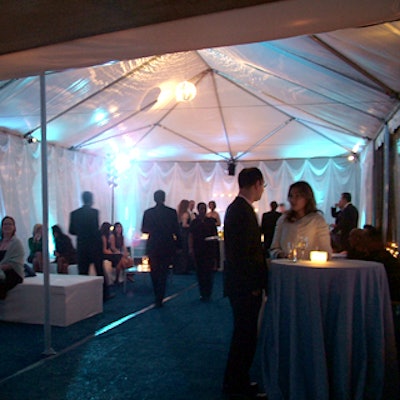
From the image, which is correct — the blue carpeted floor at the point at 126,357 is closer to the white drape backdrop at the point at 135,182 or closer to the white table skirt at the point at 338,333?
the white table skirt at the point at 338,333

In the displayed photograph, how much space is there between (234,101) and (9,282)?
15.9 feet

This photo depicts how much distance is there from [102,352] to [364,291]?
2294mm

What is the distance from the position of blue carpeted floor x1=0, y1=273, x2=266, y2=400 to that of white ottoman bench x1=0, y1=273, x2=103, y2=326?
104mm

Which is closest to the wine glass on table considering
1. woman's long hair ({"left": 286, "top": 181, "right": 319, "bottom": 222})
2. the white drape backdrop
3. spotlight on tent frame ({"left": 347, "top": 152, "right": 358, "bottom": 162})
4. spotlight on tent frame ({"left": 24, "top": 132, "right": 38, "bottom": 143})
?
woman's long hair ({"left": 286, "top": 181, "right": 319, "bottom": 222})

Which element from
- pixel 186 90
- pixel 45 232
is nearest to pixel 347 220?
pixel 186 90

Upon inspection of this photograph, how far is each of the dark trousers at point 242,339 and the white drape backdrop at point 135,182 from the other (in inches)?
218

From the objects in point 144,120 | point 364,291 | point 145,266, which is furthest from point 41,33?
point 144,120

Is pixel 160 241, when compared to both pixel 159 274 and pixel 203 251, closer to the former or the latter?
pixel 159 274

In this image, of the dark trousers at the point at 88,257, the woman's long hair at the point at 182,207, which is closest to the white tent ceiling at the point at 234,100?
the woman's long hair at the point at 182,207

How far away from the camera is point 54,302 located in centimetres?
464

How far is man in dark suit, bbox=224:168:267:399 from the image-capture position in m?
2.66

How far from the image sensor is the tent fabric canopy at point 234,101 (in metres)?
4.55

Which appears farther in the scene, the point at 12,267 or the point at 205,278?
the point at 205,278

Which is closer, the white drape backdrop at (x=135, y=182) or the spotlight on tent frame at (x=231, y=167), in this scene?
the white drape backdrop at (x=135, y=182)
